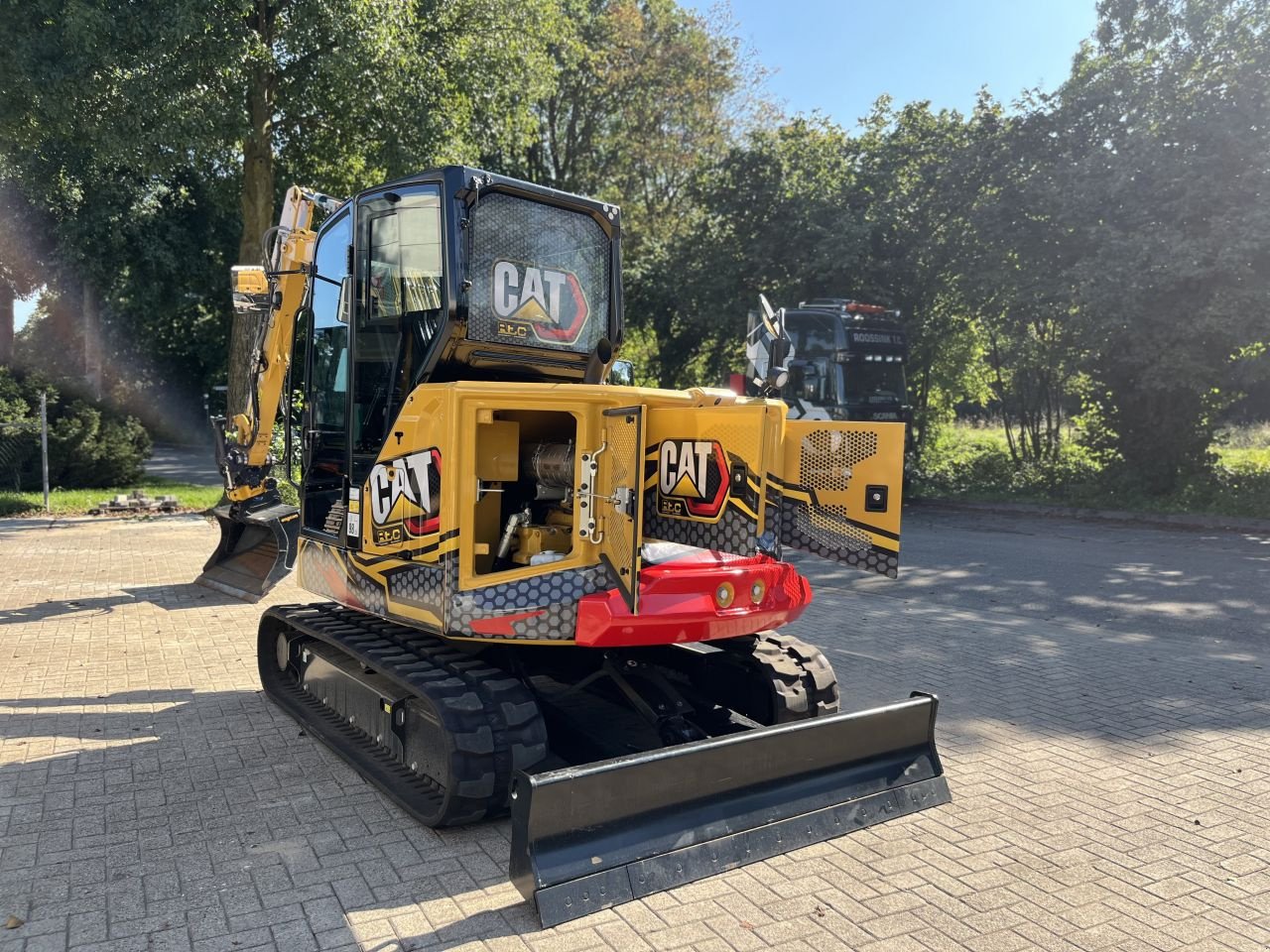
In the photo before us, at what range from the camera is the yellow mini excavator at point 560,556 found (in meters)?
3.65

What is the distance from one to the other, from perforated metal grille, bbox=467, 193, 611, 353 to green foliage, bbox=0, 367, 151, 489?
13.1 m

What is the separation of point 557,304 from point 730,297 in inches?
726

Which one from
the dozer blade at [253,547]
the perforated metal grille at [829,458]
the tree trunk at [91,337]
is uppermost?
the tree trunk at [91,337]

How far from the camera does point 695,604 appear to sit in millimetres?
3971

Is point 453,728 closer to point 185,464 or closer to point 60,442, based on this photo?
point 60,442

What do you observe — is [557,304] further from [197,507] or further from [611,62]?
[611,62]

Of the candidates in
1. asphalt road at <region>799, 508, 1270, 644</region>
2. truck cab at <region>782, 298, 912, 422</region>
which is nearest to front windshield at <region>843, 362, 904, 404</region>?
truck cab at <region>782, 298, 912, 422</region>

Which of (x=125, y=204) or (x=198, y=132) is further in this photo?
(x=125, y=204)

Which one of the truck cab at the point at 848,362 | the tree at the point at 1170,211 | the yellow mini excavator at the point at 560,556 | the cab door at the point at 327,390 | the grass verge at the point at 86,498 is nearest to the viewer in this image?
the yellow mini excavator at the point at 560,556

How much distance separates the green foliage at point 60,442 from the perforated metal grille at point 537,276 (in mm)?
13097

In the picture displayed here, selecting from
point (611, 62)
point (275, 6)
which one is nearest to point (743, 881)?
point (275, 6)

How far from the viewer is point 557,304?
4.76m

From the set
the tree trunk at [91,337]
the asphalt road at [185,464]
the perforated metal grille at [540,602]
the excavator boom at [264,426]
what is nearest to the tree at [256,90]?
the excavator boom at [264,426]

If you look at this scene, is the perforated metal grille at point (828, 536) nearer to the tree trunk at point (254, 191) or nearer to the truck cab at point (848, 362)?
the tree trunk at point (254, 191)
